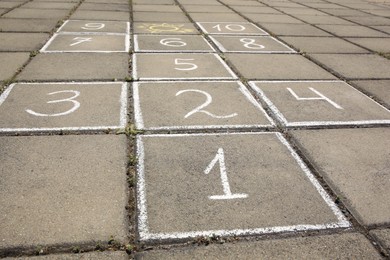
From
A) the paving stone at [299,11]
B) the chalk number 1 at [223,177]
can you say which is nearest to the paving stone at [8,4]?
the paving stone at [299,11]

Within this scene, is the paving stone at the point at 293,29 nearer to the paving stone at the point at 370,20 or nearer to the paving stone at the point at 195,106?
the paving stone at the point at 370,20

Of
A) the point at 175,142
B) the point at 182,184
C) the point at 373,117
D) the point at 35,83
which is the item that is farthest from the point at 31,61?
the point at 373,117

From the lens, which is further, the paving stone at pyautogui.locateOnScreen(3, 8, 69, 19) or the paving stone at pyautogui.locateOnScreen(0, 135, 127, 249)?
the paving stone at pyautogui.locateOnScreen(3, 8, 69, 19)

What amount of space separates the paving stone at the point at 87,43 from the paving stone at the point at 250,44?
74.6 inches

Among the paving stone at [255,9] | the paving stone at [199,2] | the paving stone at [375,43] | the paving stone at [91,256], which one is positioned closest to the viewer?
the paving stone at [91,256]

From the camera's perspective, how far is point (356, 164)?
3.37m

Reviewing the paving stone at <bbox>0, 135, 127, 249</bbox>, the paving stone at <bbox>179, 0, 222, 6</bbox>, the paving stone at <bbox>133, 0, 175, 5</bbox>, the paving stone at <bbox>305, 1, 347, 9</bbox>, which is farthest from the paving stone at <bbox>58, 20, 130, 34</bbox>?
the paving stone at <bbox>305, 1, 347, 9</bbox>

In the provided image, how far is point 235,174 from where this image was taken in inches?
123

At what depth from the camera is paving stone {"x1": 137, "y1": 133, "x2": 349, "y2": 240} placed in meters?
2.59

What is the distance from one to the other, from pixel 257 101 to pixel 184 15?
6033 mm

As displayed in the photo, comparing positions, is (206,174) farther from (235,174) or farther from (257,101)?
(257,101)

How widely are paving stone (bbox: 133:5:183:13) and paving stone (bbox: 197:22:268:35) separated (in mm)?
1844

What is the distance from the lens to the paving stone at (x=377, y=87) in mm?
4944

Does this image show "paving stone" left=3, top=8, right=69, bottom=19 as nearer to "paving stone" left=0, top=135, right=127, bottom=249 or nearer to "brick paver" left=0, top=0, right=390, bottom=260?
"brick paver" left=0, top=0, right=390, bottom=260
